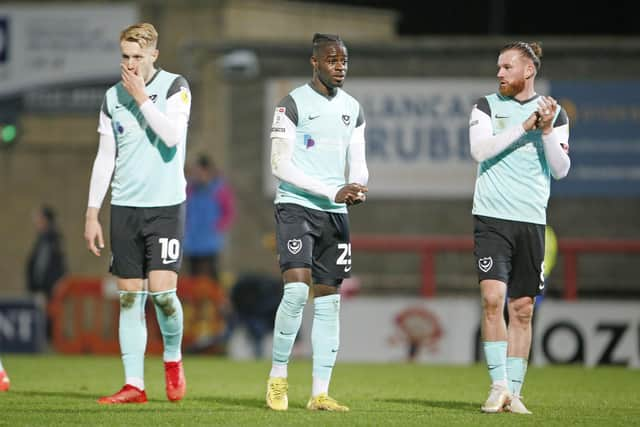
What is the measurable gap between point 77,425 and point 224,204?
12.5 metres

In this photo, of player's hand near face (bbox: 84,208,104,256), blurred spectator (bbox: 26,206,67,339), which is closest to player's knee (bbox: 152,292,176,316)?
player's hand near face (bbox: 84,208,104,256)

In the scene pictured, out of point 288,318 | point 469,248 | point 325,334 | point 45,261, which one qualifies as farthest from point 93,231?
point 45,261

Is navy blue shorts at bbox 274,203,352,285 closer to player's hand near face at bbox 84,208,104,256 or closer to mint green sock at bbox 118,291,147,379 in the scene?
mint green sock at bbox 118,291,147,379

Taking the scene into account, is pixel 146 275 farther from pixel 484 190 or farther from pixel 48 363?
pixel 48 363

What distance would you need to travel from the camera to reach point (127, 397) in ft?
33.0

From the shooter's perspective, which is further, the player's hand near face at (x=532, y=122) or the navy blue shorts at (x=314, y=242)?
the navy blue shorts at (x=314, y=242)

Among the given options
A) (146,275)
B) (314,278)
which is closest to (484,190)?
(314,278)

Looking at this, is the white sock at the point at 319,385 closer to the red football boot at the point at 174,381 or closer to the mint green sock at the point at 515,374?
the red football boot at the point at 174,381

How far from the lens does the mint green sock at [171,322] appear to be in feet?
33.4

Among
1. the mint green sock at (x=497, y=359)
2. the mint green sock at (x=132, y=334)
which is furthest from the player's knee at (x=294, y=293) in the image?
the mint green sock at (x=497, y=359)

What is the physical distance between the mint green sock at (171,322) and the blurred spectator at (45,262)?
11.5 m

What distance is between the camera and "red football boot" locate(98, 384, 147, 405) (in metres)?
10.0

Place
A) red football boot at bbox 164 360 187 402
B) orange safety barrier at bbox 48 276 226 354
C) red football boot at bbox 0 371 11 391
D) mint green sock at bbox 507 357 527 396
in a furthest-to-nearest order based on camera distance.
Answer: orange safety barrier at bbox 48 276 226 354 → red football boot at bbox 0 371 11 391 → red football boot at bbox 164 360 187 402 → mint green sock at bbox 507 357 527 396

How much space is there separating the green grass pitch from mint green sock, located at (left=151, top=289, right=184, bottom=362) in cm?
37
